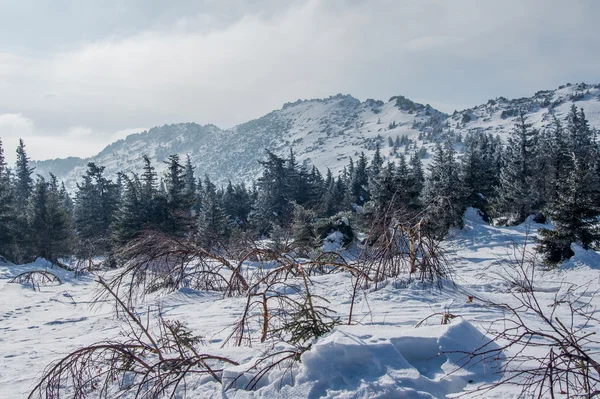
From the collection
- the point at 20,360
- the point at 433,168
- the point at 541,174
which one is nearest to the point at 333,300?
the point at 20,360

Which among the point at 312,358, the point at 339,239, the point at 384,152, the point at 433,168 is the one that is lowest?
the point at 339,239

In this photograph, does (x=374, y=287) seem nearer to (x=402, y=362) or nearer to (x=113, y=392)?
(x=402, y=362)

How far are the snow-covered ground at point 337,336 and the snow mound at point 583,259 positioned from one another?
4.25 metres

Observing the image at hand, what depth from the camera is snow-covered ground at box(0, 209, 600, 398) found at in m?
2.49

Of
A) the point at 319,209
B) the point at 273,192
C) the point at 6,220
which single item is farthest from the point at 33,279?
the point at 273,192

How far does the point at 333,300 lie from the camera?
19.5 ft

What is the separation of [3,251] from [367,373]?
32433 millimetres

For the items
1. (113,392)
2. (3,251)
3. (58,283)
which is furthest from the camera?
(3,251)

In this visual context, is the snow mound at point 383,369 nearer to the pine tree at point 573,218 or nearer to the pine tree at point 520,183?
the pine tree at point 573,218

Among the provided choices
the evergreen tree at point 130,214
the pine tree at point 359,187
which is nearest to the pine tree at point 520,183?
the pine tree at point 359,187

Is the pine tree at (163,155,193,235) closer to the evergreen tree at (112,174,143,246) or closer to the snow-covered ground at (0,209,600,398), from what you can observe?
the evergreen tree at (112,174,143,246)

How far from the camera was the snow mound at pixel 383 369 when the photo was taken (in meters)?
2.39

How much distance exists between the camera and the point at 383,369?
252 cm

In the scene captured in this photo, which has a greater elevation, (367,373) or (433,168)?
(433,168)
